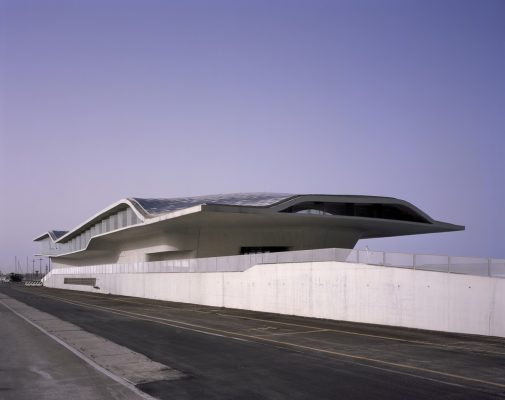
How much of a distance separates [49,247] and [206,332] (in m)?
140

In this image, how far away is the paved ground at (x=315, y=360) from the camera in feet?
33.3

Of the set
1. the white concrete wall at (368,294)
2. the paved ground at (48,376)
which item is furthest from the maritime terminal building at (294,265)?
the paved ground at (48,376)

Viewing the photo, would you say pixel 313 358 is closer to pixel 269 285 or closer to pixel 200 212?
pixel 269 285

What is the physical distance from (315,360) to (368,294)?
12290 mm

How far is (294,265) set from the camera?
103 feet

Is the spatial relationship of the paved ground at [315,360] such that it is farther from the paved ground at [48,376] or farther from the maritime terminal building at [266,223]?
the maritime terminal building at [266,223]

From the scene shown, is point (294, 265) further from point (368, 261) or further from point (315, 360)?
point (315, 360)

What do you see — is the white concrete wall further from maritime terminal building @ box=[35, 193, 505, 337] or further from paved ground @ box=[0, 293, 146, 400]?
paved ground @ box=[0, 293, 146, 400]

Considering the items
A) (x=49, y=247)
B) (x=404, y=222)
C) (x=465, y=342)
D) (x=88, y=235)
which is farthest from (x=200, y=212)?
(x=49, y=247)

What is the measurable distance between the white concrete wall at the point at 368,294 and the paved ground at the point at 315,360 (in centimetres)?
98

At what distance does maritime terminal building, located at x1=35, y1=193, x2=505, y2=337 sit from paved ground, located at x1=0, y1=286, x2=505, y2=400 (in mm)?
1536

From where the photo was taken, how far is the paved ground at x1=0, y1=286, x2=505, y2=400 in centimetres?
1016

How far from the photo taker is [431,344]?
17.7 meters

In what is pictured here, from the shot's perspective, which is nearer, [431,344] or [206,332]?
[431,344]
